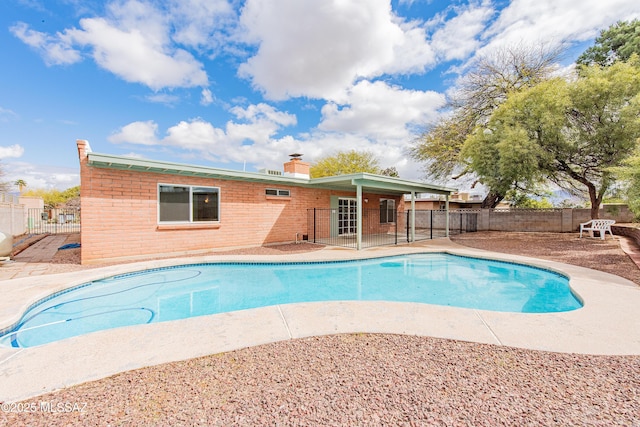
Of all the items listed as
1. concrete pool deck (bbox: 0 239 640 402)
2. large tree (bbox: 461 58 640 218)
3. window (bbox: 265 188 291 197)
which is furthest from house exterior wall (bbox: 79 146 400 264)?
large tree (bbox: 461 58 640 218)

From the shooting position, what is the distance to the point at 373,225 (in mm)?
15586

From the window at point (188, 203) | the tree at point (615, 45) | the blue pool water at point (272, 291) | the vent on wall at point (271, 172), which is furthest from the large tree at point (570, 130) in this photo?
the window at point (188, 203)

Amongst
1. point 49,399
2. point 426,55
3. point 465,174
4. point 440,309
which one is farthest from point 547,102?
point 49,399

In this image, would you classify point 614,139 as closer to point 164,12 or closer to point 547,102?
point 547,102

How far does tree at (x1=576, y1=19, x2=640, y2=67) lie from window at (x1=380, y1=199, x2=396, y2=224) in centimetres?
1299

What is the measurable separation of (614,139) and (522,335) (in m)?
11.5

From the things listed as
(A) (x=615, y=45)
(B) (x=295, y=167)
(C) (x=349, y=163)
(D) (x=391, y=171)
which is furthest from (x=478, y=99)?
(D) (x=391, y=171)

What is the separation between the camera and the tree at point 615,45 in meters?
14.7

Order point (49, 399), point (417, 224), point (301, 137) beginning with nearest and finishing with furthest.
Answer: point (49, 399)
point (417, 224)
point (301, 137)

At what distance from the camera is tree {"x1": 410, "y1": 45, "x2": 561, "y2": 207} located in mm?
16469

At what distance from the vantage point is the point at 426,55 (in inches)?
477

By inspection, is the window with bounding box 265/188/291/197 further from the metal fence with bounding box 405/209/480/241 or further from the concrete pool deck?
the metal fence with bounding box 405/209/480/241

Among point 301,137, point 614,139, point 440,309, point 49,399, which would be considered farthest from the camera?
point 301,137

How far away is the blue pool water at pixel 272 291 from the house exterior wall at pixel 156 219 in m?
1.44
